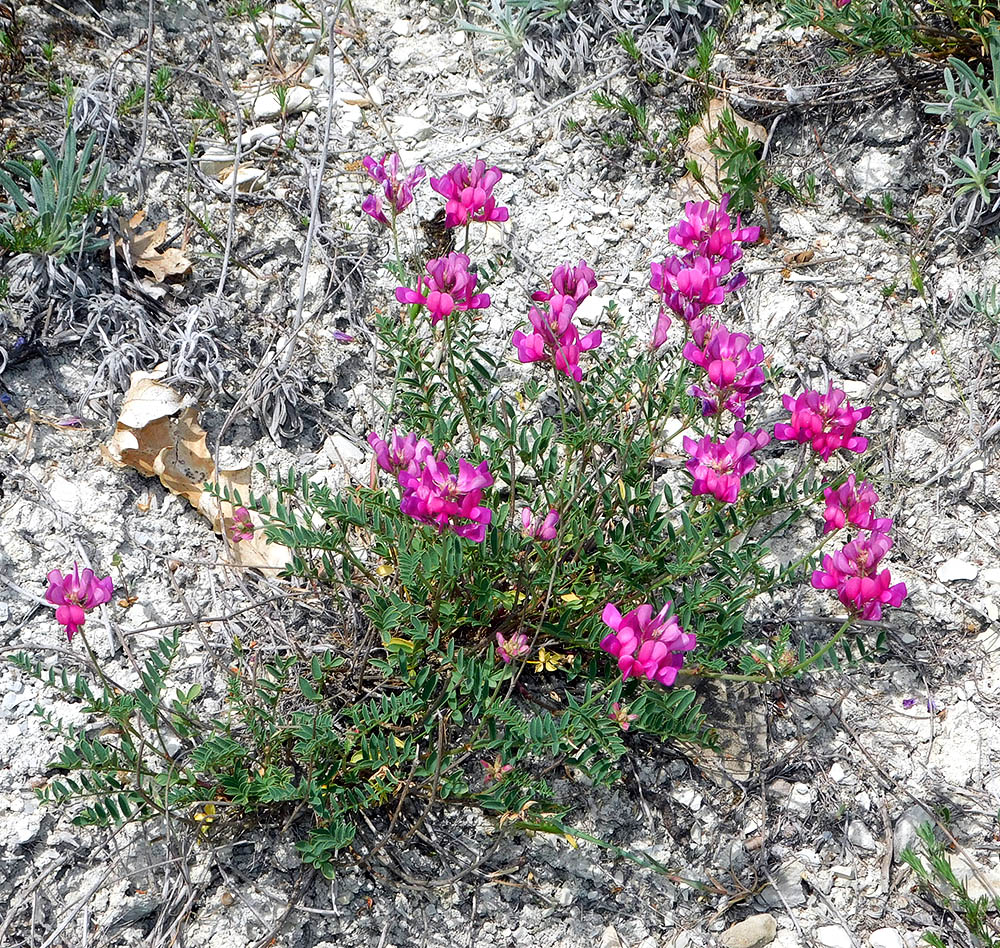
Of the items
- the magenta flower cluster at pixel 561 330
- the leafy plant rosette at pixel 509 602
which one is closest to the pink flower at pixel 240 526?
the leafy plant rosette at pixel 509 602

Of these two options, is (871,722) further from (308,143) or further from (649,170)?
(308,143)

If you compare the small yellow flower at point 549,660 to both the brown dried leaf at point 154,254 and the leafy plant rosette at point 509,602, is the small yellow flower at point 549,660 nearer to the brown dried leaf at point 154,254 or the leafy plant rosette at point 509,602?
the leafy plant rosette at point 509,602

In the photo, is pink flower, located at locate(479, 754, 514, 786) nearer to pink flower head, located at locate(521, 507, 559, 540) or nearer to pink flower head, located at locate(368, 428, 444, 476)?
pink flower head, located at locate(521, 507, 559, 540)

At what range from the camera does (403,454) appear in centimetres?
231

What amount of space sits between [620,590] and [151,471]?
1592mm

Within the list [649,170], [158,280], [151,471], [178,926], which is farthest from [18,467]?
[649,170]

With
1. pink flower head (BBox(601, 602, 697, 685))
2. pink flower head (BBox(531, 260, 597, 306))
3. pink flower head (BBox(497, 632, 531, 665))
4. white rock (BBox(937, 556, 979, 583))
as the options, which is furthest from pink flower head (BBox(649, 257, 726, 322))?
white rock (BBox(937, 556, 979, 583))

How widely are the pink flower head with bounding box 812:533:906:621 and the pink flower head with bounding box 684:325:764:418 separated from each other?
0.46 meters

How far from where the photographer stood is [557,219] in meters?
3.84

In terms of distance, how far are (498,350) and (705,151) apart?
120 cm

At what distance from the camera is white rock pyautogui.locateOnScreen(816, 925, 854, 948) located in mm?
2572

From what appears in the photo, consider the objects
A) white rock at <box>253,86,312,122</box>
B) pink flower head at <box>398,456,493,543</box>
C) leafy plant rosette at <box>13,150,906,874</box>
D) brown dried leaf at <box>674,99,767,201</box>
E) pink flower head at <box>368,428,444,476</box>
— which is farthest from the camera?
white rock at <box>253,86,312,122</box>

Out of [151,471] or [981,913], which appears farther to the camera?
[151,471]

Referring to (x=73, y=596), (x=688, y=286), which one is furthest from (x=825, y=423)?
(x=73, y=596)
